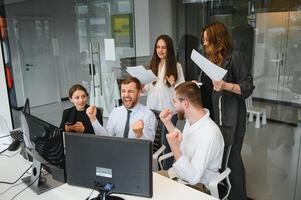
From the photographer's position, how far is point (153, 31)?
4117 mm

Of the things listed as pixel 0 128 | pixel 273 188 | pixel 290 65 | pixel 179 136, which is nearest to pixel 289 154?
pixel 273 188

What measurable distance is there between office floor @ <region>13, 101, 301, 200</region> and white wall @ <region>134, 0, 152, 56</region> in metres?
1.60

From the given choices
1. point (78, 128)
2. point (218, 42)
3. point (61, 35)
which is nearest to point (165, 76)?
point (218, 42)

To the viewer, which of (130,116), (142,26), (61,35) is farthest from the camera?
(61,35)

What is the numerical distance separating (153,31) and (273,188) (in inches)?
101

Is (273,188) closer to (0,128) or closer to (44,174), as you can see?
(44,174)

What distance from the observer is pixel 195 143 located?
1.72 metres

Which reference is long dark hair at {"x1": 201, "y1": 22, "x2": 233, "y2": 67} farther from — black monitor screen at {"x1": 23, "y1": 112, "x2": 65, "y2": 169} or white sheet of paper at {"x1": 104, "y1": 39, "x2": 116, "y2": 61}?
white sheet of paper at {"x1": 104, "y1": 39, "x2": 116, "y2": 61}

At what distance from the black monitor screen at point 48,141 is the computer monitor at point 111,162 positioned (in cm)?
12

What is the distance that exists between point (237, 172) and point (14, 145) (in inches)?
68.9

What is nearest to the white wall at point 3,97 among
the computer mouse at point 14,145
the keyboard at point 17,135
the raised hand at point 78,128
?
the keyboard at point 17,135

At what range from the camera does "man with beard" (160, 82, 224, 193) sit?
1614 millimetres

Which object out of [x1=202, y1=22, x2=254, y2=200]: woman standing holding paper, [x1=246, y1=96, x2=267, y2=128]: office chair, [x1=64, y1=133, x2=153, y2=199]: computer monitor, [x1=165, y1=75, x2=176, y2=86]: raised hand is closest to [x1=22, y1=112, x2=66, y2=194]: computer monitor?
[x1=64, y1=133, x2=153, y2=199]: computer monitor

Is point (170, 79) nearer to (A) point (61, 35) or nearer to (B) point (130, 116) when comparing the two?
(B) point (130, 116)
